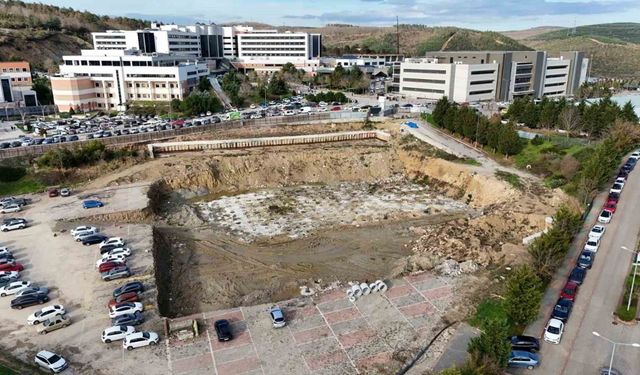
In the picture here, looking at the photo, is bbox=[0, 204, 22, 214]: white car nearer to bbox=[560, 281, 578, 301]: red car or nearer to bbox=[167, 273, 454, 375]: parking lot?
bbox=[167, 273, 454, 375]: parking lot

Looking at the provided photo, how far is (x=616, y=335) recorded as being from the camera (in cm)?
2683

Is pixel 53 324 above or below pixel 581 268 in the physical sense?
below

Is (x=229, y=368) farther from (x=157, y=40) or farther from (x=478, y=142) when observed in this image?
(x=157, y=40)

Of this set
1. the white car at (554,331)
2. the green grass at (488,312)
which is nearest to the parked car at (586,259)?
the green grass at (488,312)

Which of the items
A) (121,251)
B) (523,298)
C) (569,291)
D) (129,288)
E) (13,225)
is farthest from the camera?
(13,225)

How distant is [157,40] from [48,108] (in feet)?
167

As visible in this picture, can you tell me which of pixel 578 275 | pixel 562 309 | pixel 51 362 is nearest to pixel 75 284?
pixel 51 362

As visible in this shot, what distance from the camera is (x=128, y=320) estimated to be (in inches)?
1152

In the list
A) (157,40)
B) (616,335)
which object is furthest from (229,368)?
(157,40)

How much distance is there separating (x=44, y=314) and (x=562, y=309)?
108 ft

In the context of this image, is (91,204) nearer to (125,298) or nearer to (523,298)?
(125,298)

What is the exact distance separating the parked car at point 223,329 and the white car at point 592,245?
2782cm

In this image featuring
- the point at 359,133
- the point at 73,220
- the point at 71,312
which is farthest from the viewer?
the point at 359,133

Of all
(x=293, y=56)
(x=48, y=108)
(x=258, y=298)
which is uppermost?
(x=293, y=56)
